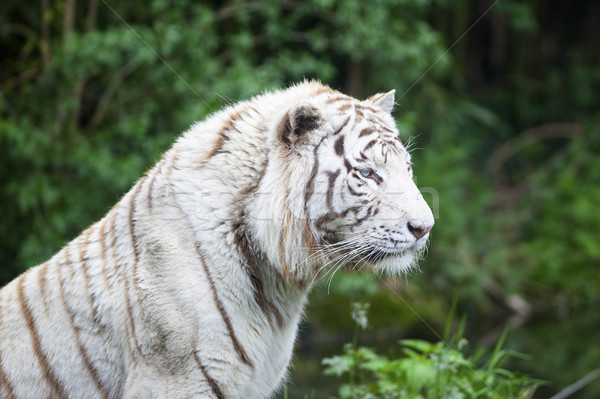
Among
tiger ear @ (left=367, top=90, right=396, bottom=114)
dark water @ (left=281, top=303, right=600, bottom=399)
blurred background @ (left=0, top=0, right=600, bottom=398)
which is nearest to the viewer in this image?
tiger ear @ (left=367, top=90, right=396, bottom=114)

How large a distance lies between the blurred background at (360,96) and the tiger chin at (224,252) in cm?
77

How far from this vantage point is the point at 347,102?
307cm

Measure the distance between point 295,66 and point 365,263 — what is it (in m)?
4.12

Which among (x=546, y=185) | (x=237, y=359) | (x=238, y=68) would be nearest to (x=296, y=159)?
(x=237, y=359)

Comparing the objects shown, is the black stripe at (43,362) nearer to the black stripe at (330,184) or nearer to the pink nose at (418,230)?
the black stripe at (330,184)

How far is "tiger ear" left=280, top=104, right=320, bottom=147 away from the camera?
2846mm

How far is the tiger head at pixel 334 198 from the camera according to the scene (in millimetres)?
2863

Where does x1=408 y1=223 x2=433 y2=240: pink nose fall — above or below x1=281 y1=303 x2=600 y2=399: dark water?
above

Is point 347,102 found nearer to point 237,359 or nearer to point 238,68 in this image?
point 237,359

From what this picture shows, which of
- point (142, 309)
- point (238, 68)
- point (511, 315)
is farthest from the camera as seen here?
point (511, 315)

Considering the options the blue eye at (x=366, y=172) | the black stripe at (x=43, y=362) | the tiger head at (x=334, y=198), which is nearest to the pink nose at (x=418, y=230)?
the tiger head at (x=334, y=198)

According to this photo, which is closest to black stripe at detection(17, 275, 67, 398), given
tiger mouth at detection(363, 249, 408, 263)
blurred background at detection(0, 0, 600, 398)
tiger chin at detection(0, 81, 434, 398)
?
tiger chin at detection(0, 81, 434, 398)

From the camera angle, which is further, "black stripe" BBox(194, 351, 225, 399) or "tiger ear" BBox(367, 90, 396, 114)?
"tiger ear" BBox(367, 90, 396, 114)

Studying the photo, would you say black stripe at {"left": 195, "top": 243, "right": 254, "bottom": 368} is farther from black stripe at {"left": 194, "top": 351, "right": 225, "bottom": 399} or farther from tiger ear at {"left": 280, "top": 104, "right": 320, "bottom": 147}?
tiger ear at {"left": 280, "top": 104, "right": 320, "bottom": 147}
